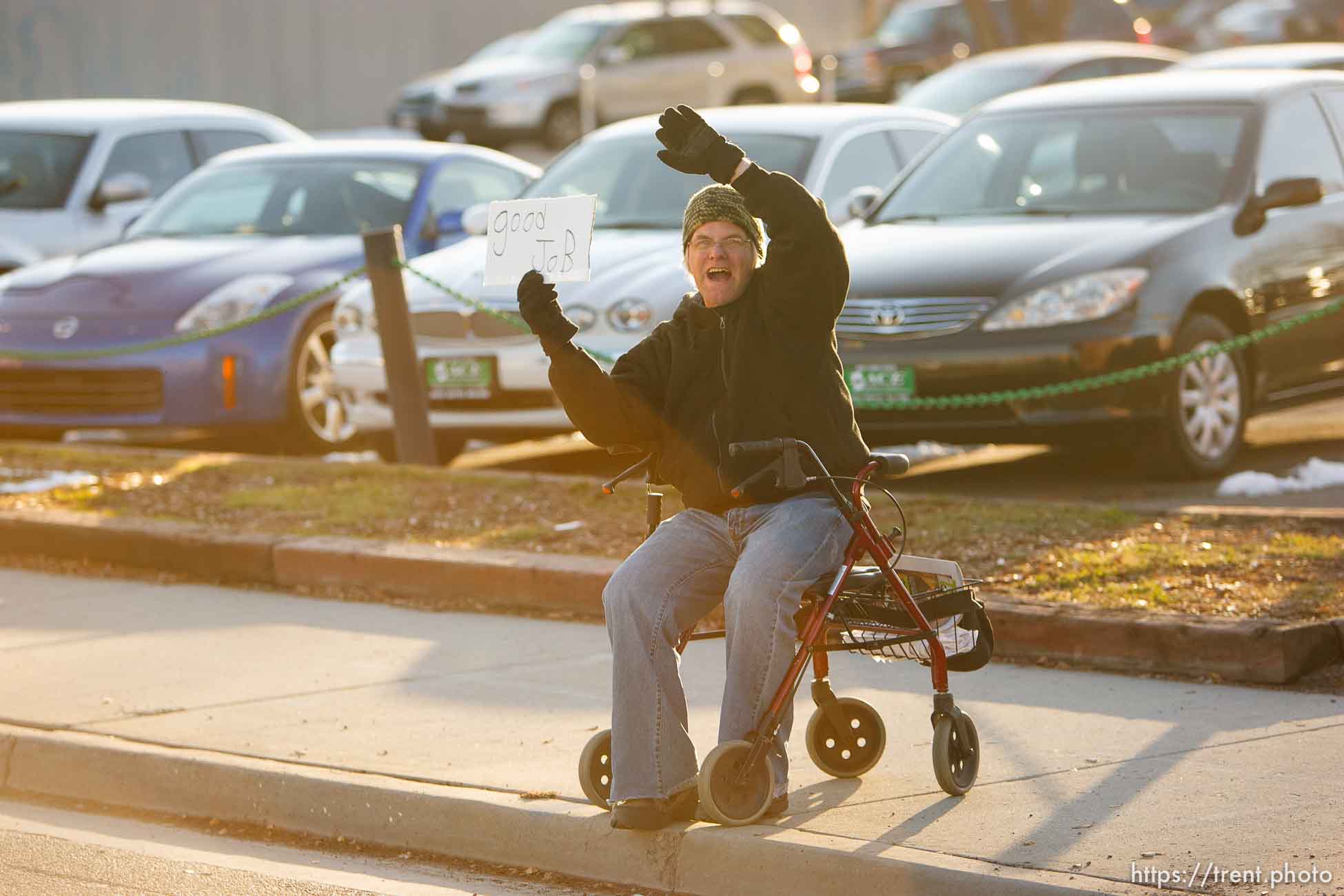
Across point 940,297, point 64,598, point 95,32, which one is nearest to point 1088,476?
point 940,297

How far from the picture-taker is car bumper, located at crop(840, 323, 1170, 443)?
30.7ft

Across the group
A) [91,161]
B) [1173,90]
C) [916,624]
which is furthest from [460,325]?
[916,624]

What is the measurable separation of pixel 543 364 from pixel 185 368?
211cm

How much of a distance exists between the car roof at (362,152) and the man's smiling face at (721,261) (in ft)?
26.0

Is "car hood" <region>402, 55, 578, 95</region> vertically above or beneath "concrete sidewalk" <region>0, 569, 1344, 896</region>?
above

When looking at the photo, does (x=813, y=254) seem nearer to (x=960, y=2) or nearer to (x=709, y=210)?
(x=709, y=210)

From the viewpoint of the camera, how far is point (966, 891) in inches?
182

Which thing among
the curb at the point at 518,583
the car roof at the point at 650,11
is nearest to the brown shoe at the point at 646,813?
the curb at the point at 518,583

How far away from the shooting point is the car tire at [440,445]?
37.0ft

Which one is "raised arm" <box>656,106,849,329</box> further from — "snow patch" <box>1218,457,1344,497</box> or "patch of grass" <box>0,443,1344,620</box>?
"snow patch" <box>1218,457,1344,497</box>

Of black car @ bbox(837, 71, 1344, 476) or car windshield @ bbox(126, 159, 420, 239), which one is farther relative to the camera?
car windshield @ bbox(126, 159, 420, 239)

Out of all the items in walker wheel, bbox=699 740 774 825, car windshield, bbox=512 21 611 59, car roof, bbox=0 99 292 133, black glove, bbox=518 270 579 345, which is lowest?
walker wheel, bbox=699 740 774 825

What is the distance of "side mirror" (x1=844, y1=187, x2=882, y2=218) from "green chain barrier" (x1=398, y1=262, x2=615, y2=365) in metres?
1.58

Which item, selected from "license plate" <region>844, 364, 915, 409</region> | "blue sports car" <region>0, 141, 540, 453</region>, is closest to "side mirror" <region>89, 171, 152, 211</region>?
"blue sports car" <region>0, 141, 540, 453</region>
